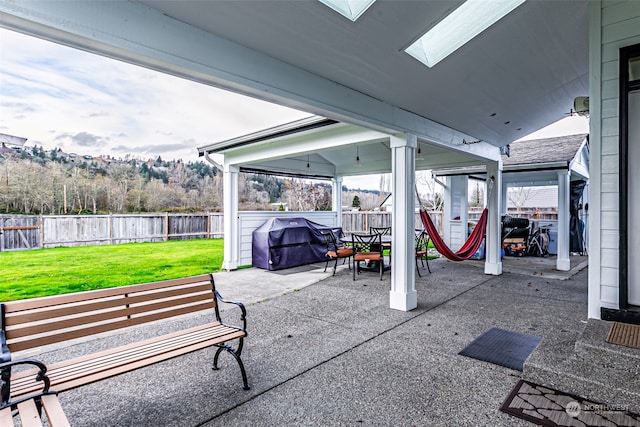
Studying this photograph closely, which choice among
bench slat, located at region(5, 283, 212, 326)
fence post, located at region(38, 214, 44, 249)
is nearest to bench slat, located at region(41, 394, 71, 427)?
bench slat, located at region(5, 283, 212, 326)

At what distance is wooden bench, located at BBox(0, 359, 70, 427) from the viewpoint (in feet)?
4.59

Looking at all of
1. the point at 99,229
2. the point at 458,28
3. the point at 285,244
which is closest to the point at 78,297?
the point at 458,28

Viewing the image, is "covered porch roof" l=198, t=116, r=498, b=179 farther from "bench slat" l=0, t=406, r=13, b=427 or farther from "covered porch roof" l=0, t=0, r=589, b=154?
"bench slat" l=0, t=406, r=13, b=427

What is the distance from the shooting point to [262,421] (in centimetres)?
203

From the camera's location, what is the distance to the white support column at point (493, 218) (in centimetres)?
679

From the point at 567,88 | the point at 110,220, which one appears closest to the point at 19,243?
the point at 110,220

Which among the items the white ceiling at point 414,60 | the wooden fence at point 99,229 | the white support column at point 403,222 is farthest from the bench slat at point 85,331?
the wooden fence at point 99,229

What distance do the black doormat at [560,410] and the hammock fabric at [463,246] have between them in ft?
13.1

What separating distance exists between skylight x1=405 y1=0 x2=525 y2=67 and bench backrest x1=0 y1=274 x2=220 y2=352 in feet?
9.31

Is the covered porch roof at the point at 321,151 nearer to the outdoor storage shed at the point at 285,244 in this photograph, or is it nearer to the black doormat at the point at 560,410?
the outdoor storage shed at the point at 285,244

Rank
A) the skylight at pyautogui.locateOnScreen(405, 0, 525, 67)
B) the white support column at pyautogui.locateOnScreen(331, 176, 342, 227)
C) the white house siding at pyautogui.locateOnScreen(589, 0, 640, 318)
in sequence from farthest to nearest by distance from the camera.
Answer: the white support column at pyautogui.locateOnScreen(331, 176, 342, 227) → the skylight at pyautogui.locateOnScreen(405, 0, 525, 67) → the white house siding at pyautogui.locateOnScreen(589, 0, 640, 318)

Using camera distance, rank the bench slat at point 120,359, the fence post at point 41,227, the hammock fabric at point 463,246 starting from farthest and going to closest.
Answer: the fence post at point 41,227
the hammock fabric at point 463,246
the bench slat at point 120,359

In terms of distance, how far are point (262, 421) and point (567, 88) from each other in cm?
552

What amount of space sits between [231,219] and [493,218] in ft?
18.5
